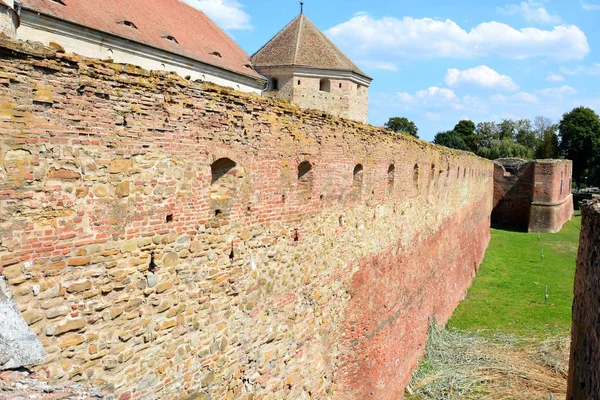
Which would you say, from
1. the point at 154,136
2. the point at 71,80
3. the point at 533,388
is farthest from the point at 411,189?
the point at 71,80

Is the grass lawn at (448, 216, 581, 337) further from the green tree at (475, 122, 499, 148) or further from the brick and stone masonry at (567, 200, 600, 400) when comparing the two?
the green tree at (475, 122, 499, 148)

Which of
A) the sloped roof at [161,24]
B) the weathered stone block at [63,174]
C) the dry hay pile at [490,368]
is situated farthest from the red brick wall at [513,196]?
the weathered stone block at [63,174]

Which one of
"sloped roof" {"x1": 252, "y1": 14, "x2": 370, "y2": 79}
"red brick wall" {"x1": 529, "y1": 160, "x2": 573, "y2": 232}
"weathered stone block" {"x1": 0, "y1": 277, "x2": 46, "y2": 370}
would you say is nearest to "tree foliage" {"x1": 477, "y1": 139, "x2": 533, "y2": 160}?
"red brick wall" {"x1": 529, "y1": 160, "x2": 573, "y2": 232}

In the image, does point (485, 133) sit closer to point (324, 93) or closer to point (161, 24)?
point (324, 93)

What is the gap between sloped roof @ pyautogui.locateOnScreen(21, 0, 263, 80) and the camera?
53.9 feet

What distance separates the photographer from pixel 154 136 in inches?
190

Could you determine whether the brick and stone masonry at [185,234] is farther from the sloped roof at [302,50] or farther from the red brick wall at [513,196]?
the red brick wall at [513,196]

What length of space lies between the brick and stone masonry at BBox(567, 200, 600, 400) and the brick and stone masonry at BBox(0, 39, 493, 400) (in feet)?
11.2

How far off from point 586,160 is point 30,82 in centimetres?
6368

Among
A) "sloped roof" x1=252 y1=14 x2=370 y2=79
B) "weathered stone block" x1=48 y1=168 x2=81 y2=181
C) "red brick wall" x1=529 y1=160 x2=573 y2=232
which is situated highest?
"sloped roof" x1=252 y1=14 x2=370 y2=79

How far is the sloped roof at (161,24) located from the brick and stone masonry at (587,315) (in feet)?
50.3

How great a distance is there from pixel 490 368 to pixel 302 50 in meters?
20.8

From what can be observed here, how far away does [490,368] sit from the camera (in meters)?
12.8

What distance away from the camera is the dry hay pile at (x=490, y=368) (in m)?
11.5
